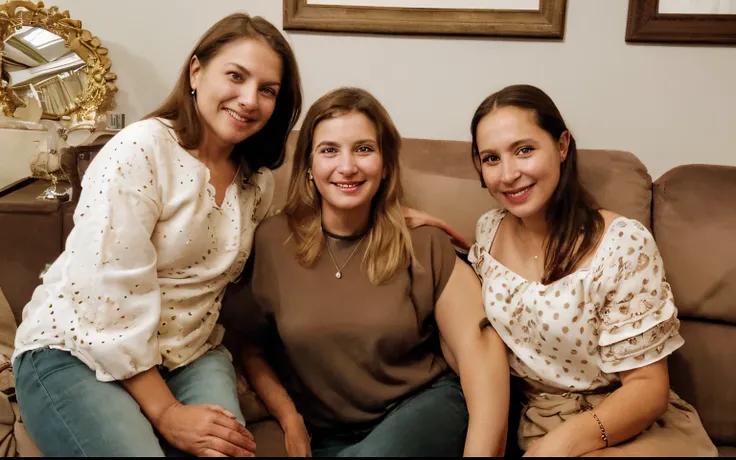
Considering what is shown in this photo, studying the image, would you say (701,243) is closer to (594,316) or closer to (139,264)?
(594,316)

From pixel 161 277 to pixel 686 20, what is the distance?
172 centimetres

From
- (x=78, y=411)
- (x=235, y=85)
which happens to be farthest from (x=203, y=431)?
(x=235, y=85)

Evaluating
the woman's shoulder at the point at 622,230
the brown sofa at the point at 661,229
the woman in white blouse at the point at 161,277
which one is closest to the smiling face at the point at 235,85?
the woman in white blouse at the point at 161,277

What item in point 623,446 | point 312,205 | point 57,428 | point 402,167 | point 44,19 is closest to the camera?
point 57,428

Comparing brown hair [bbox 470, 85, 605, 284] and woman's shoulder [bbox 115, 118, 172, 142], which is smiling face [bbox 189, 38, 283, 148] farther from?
brown hair [bbox 470, 85, 605, 284]

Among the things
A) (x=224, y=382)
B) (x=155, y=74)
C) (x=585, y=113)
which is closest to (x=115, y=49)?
(x=155, y=74)

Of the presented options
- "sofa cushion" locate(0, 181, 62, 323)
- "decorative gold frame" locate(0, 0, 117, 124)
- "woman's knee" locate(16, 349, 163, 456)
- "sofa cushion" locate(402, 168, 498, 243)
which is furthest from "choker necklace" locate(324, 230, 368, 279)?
"decorative gold frame" locate(0, 0, 117, 124)

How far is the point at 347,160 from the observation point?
143 cm

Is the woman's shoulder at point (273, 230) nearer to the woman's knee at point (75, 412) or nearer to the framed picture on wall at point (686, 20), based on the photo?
the woman's knee at point (75, 412)

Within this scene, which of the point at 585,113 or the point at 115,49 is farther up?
the point at 115,49

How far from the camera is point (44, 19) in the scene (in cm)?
200

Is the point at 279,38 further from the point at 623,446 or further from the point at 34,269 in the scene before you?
the point at 623,446

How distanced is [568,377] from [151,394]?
0.91m

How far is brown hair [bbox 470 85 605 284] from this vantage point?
1384 mm
